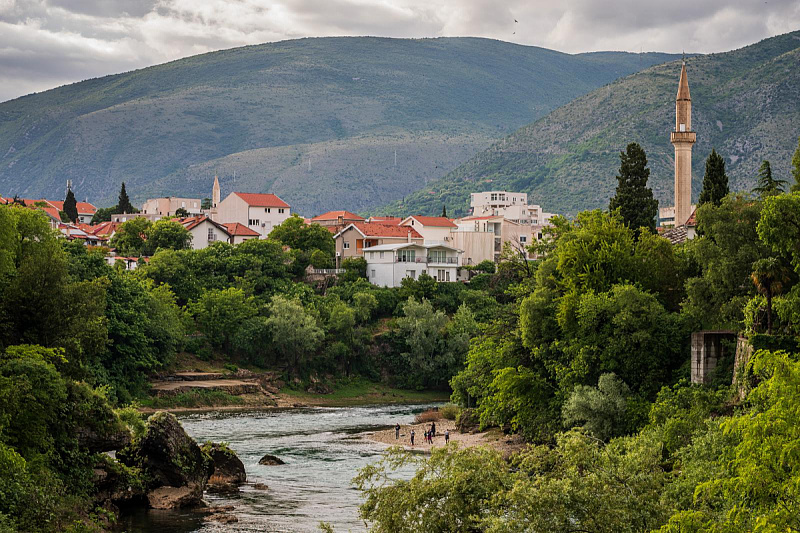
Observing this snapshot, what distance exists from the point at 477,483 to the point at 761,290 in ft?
72.8

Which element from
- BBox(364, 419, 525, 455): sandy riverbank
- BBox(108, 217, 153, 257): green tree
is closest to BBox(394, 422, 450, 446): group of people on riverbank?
BBox(364, 419, 525, 455): sandy riverbank

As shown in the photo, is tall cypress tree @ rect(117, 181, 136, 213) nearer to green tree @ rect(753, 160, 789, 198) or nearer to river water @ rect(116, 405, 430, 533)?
river water @ rect(116, 405, 430, 533)

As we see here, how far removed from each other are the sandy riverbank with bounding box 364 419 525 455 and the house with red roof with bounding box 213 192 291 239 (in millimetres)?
80932

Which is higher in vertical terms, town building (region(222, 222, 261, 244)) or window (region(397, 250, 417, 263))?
town building (region(222, 222, 261, 244))

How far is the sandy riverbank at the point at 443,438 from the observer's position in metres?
56.8

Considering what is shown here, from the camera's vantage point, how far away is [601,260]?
185 ft

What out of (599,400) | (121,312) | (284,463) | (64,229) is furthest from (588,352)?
(64,229)

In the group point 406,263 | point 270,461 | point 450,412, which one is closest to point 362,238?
point 406,263

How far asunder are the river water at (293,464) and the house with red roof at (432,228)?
4964 centimetres

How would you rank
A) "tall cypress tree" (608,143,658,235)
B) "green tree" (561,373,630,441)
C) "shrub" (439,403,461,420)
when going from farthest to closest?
"tall cypress tree" (608,143,658,235), "shrub" (439,403,461,420), "green tree" (561,373,630,441)

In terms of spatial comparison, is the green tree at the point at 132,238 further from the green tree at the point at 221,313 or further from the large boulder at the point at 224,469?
the large boulder at the point at 224,469

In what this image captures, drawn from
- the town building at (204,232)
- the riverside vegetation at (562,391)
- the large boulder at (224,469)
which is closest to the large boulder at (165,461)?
the riverside vegetation at (562,391)

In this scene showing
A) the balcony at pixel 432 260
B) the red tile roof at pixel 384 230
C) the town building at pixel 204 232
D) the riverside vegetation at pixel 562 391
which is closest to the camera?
the riverside vegetation at pixel 562 391

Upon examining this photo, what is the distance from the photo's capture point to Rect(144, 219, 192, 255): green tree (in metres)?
123
